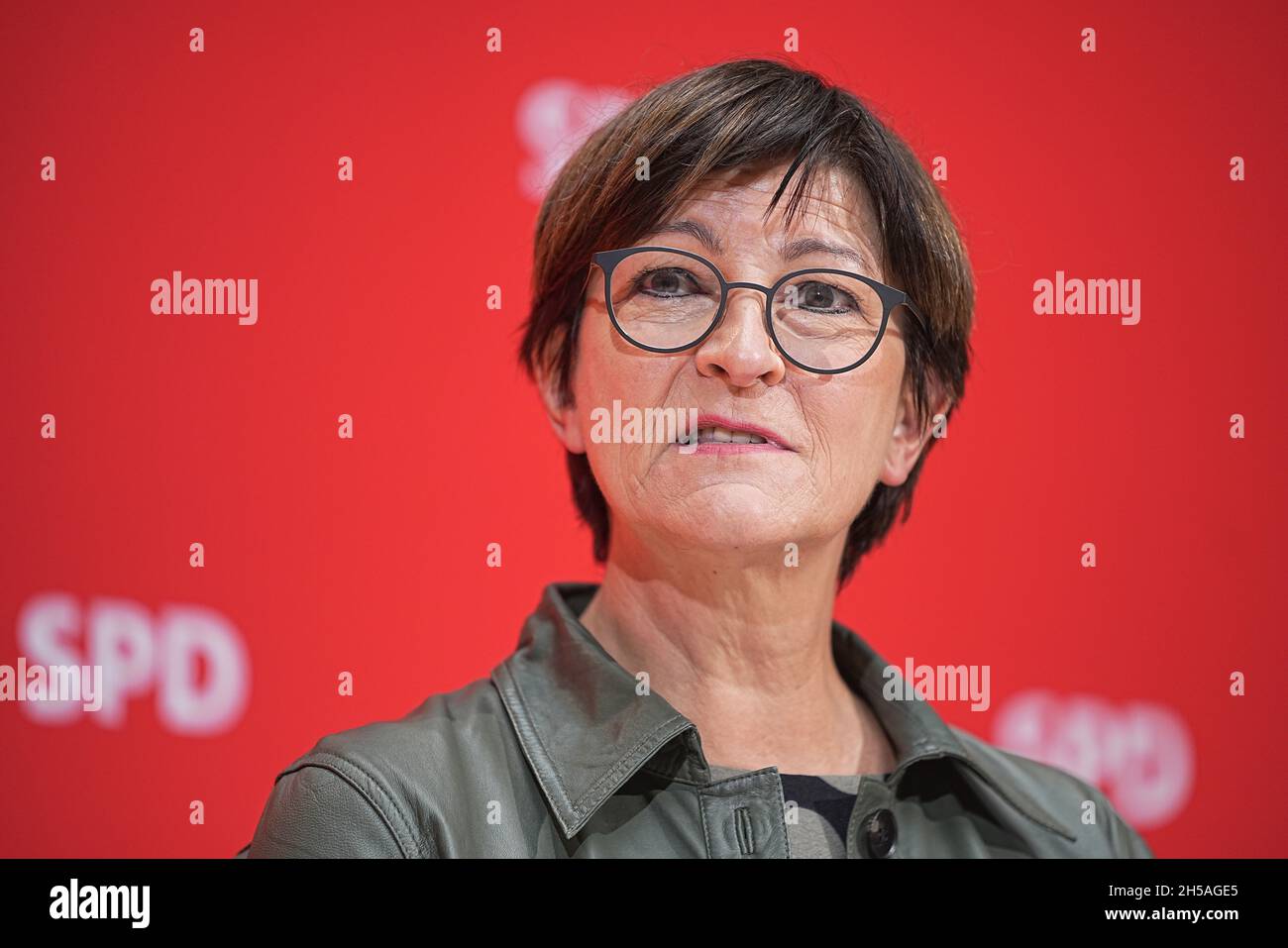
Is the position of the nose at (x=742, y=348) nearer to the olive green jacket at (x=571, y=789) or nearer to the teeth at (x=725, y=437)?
the teeth at (x=725, y=437)

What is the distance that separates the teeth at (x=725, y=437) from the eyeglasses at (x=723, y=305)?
0.37ft

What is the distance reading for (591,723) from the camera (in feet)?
5.74

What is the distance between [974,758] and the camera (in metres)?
2.00

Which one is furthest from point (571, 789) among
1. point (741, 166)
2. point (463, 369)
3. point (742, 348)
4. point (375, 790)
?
point (463, 369)

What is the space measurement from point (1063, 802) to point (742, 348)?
975 millimetres

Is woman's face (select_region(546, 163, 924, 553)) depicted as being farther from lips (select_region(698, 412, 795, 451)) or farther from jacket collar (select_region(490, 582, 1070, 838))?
jacket collar (select_region(490, 582, 1070, 838))

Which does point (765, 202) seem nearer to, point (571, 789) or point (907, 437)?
point (907, 437)

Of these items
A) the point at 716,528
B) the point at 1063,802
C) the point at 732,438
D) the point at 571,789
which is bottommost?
the point at 1063,802

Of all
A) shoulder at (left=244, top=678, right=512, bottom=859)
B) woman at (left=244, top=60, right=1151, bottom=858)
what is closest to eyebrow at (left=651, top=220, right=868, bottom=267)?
woman at (left=244, top=60, right=1151, bottom=858)

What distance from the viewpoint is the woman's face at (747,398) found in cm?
172
